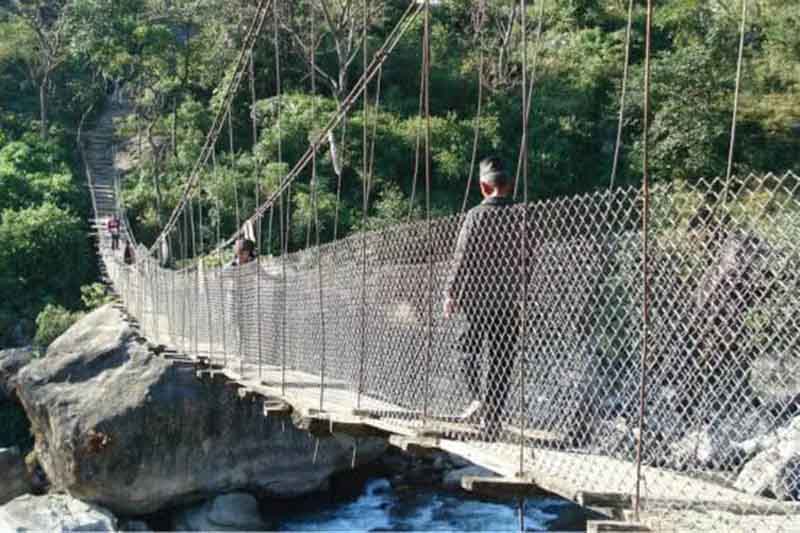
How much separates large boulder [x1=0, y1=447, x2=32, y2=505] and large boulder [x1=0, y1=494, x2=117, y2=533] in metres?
1.02

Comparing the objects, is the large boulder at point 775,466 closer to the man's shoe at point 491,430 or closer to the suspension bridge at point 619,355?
the suspension bridge at point 619,355

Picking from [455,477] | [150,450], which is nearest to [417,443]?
[150,450]

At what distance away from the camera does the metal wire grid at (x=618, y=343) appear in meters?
2.10

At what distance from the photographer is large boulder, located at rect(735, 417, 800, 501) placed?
2.42 meters

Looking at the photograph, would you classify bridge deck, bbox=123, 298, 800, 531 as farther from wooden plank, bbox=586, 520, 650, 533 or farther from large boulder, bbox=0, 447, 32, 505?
large boulder, bbox=0, 447, 32, 505

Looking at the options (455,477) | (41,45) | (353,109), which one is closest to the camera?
(455,477)

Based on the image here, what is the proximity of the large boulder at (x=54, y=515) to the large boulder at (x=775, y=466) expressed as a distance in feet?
19.5

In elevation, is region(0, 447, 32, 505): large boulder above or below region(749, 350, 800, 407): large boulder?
below

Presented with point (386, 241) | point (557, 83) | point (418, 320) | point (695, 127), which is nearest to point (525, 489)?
point (418, 320)

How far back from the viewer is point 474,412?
8.96 ft

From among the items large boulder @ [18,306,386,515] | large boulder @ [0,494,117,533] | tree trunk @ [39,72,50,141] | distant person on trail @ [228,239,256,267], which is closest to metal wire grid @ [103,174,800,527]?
distant person on trail @ [228,239,256,267]

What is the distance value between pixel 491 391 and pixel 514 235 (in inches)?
17.3

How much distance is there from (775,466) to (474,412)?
0.77 metres

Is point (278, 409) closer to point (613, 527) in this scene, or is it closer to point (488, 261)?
point (488, 261)
